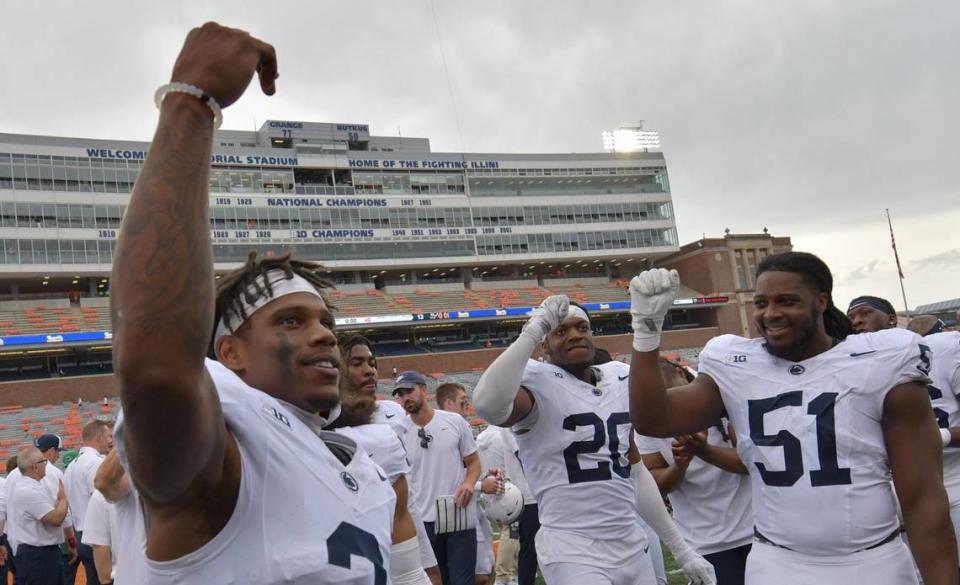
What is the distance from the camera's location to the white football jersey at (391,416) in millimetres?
5152

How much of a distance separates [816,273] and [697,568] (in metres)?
1.86

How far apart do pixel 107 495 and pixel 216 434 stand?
2877 mm

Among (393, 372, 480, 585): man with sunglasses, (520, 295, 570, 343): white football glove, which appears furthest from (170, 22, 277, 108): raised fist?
(393, 372, 480, 585): man with sunglasses

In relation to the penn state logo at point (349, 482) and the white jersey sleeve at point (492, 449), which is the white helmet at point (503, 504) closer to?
the white jersey sleeve at point (492, 449)

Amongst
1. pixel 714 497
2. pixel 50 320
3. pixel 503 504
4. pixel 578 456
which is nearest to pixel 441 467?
pixel 503 504

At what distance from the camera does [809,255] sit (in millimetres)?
3260

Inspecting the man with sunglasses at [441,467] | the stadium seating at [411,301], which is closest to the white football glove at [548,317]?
the man with sunglasses at [441,467]

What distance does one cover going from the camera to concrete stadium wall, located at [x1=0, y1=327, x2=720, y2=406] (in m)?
35.9

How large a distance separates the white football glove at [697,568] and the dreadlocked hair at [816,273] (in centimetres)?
157

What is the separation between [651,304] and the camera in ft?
10.5

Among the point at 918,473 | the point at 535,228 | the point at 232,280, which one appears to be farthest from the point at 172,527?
the point at 535,228

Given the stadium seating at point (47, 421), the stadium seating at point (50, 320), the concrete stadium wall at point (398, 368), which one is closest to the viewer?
the stadium seating at point (47, 421)

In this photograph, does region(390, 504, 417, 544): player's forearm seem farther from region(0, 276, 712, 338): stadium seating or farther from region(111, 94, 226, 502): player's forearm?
region(0, 276, 712, 338): stadium seating

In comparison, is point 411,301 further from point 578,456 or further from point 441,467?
point 578,456
